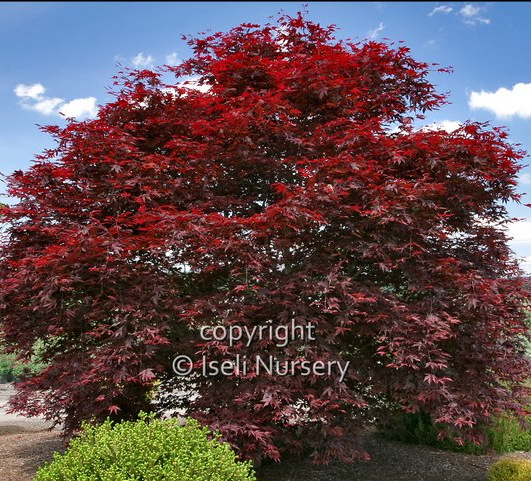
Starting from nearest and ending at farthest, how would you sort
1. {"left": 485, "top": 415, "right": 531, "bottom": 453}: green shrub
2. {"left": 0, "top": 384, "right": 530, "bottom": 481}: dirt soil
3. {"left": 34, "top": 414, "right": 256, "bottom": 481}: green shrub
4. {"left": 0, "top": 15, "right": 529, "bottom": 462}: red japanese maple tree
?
1. {"left": 34, "top": 414, "right": 256, "bottom": 481}: green shrub
2. {"left": 0, "top": 15, "right": 529, "bottom": 462}: red japanese maple tree
3. {"left": 0, "top": 384, "right": 530, "bottom": 481}: dirt soil
4. {"left": 485, "top": 415, "right": 531, "bottom": 453}: green shrub

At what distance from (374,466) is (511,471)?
72.6 inches

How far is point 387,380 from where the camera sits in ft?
17.4

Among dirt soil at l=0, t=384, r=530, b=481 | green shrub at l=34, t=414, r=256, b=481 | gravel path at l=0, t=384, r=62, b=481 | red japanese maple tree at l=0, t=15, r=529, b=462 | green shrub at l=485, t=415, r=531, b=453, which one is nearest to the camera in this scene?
green shrub at l=34, t=414, r=256, b=481

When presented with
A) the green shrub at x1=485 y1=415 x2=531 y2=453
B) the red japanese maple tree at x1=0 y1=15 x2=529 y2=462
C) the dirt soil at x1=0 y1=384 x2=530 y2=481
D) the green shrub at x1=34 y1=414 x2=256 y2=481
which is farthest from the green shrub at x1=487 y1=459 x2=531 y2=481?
the green shrub at x1=34 y1=414 x2=256 y2=481

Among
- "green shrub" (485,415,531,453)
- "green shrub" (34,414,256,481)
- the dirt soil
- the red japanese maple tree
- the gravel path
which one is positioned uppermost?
the red japanese maple tree

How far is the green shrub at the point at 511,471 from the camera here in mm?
5168

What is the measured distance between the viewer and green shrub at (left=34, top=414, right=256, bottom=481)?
11.1 feet

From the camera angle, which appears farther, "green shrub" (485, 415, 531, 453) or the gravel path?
"green shrub" (485, 415, 531, 453)

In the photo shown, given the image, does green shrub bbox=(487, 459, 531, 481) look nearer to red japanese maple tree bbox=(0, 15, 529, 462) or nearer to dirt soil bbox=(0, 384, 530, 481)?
red japanese maple tree bbox=(0, 15, 529, 462)

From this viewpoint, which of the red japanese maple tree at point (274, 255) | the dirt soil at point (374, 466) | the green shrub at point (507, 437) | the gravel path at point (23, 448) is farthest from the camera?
the green shrub at point (507, 437)

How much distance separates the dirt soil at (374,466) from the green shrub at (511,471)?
1.07 meters

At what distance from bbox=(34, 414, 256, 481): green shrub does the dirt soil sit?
2714 mm

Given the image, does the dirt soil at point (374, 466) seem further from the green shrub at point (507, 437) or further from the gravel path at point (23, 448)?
the green shrub at point (507, 437)

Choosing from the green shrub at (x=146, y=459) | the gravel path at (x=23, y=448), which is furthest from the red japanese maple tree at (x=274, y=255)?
the gravel path at (x=23, y=448)
